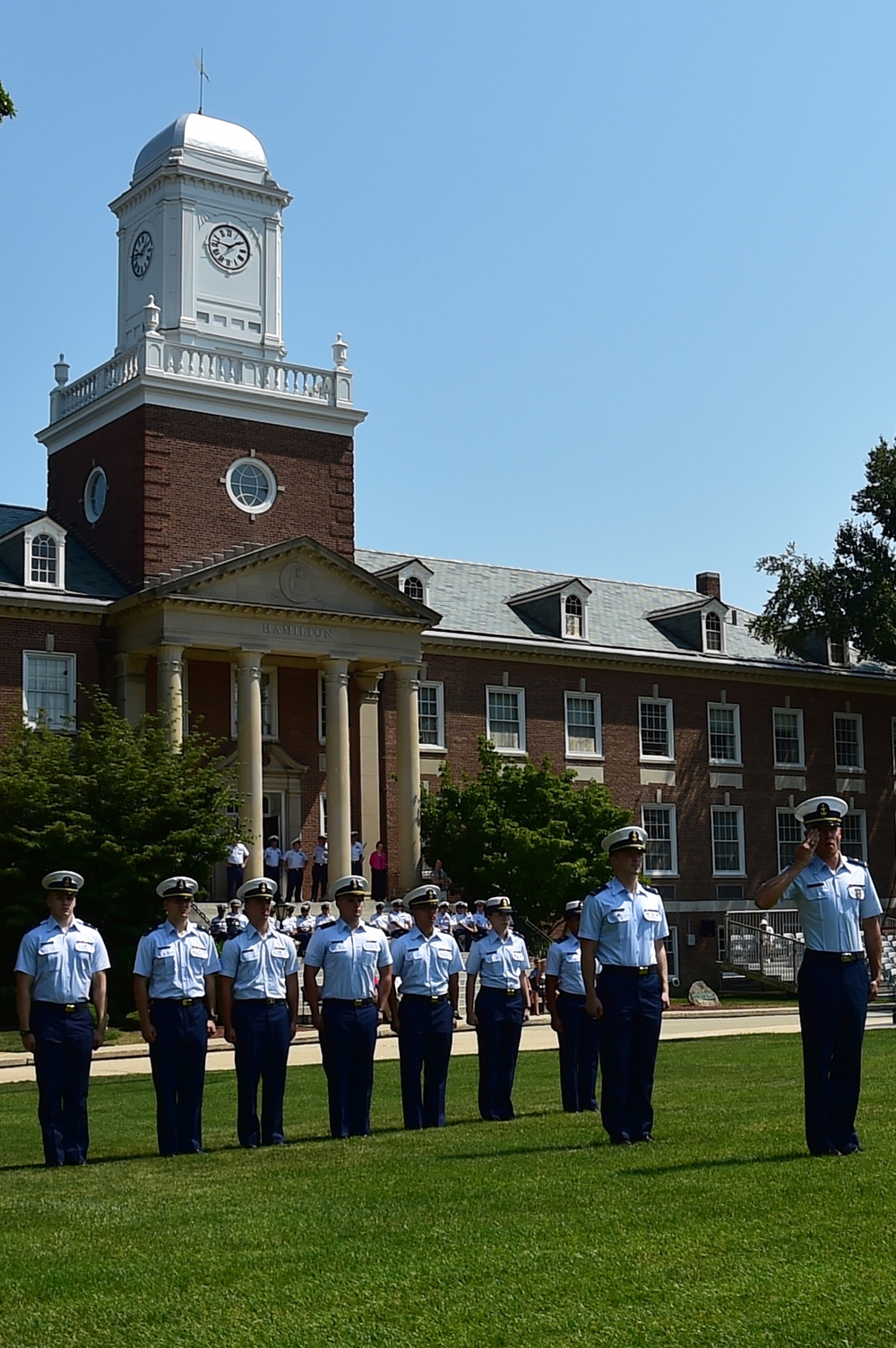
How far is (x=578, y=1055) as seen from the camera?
49.9 feet

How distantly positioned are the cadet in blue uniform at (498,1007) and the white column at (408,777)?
91.3 feet

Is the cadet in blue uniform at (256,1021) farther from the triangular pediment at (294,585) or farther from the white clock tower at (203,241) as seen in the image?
the white clock tower at (203,241)

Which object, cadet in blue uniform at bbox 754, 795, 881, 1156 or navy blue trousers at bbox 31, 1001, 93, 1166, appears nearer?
cadet in blue uniform at bbox 754, 795, 881, 1156

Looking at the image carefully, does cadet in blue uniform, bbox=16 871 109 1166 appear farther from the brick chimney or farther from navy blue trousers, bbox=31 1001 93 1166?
the brick chimney

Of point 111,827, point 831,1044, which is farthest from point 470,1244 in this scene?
point 111,827

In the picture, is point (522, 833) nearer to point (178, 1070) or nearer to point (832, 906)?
point (178, 1070)

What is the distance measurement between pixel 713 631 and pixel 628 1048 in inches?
1753

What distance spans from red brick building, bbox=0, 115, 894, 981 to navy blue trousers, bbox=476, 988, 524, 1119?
2526 centimetres

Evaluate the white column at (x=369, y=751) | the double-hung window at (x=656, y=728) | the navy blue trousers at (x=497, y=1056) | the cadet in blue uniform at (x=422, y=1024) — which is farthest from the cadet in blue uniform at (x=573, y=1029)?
the double-hung window at (x=656, y=728)

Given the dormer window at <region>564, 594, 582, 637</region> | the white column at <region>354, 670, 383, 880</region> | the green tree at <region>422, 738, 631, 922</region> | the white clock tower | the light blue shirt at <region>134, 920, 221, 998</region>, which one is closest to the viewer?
the light blue shirt at <region>134, 920, 221, 998</region>

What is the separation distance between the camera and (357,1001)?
45.4 ft

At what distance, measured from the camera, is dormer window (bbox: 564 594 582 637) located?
51.9 meters

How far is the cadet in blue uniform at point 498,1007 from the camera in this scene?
1477cm

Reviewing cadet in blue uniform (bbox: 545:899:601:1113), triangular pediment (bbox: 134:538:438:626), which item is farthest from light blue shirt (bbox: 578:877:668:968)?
triangular pediment (bbox: 134:538:438:626)
